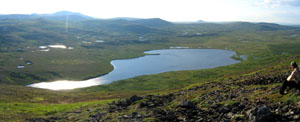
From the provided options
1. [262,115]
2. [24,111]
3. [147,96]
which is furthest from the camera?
[24,111]

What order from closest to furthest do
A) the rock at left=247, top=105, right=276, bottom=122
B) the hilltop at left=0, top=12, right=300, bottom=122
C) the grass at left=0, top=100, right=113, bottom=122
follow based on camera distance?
the rock at left=247, top=105, right=276, bottom=122 < the hilltop at left=0, top=12, right=300, bottom=122 < the grass at left=0, top=100, right=113, bottom=122

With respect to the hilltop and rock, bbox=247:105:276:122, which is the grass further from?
rock, bbox=247:105:276:122

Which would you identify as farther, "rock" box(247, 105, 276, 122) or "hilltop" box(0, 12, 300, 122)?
"hilltop" box(0, 12, 300, 122)

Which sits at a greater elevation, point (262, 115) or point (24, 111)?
point (262, 115)

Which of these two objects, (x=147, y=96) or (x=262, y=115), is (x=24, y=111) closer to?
(x=147, y=96)

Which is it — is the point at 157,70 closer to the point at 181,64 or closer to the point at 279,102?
the point at 181,64

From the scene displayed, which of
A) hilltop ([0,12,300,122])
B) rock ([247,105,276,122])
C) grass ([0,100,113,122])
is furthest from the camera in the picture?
grass ([0,100,113,122])

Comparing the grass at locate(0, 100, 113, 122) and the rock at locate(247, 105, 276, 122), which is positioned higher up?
the rock at locate(247, 105, 276, 122)

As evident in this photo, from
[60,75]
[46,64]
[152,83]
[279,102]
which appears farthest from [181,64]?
[279,102]

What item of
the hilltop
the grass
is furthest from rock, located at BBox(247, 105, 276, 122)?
the grass

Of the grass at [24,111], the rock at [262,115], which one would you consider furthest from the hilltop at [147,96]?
the rock at [262,115]

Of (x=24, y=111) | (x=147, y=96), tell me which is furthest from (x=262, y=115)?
(x=24, y=111)
